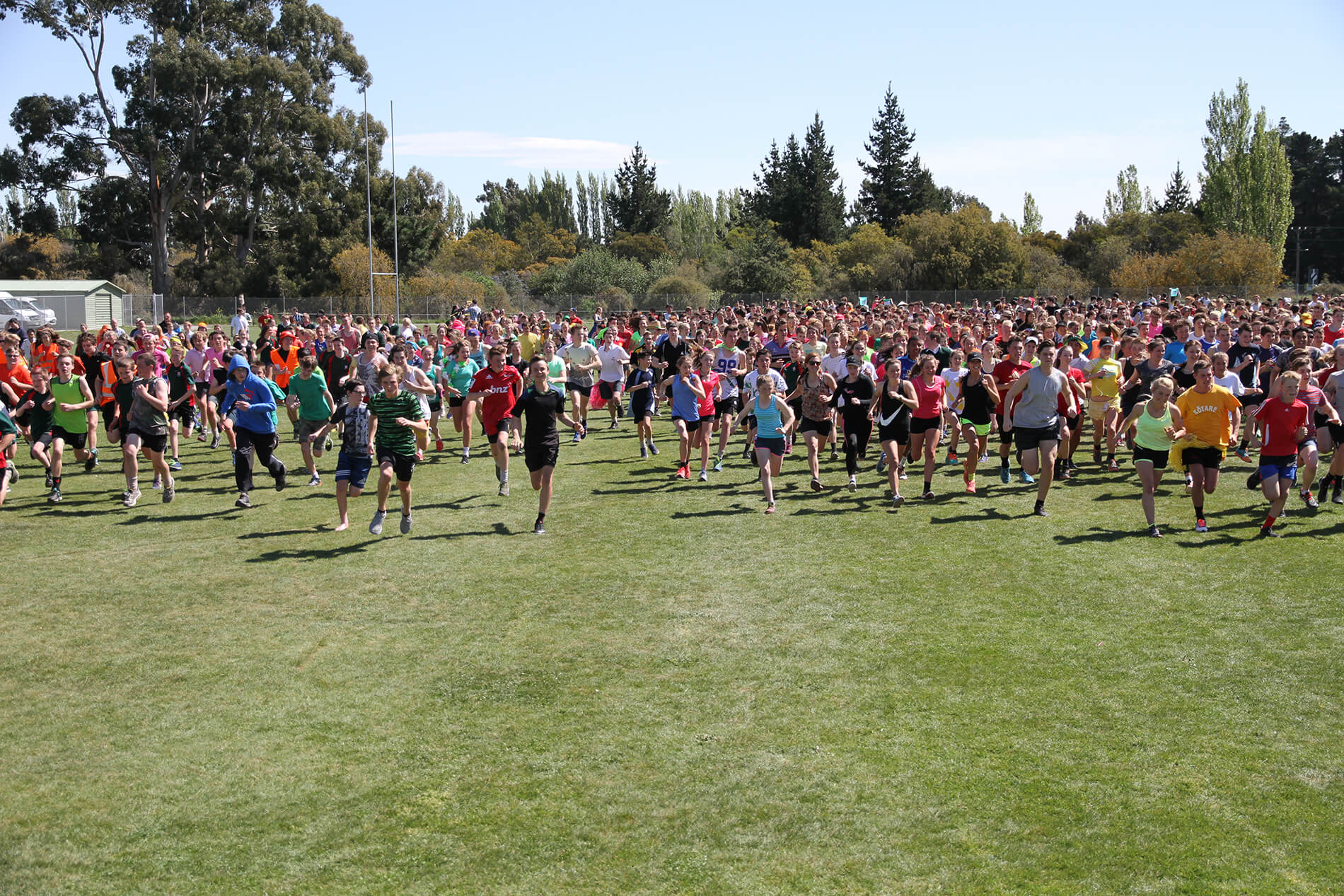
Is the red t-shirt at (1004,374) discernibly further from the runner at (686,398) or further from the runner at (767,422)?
the runner at (686,398)

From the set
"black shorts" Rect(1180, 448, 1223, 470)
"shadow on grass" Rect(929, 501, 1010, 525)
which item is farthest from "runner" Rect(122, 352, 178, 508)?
"black shorts" Rect(1180, 448, 1223, 470)

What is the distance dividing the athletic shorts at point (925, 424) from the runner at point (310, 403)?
7582mm

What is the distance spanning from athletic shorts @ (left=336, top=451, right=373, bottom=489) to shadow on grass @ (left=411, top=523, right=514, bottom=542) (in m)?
0.86

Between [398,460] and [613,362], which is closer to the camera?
[398,460]

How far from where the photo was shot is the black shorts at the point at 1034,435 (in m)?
12.0

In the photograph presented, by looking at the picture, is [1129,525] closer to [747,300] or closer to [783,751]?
[783,751]

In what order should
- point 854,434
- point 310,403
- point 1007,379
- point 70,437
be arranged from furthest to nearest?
1. point 70,437
2. point 1007,379
3. point 310,403
4. point 854,434

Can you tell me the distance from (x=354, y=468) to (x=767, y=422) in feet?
15.7

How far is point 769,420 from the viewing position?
12531mm

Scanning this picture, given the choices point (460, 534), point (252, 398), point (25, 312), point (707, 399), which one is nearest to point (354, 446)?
point (460, 534)

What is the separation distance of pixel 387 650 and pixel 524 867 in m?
3.26

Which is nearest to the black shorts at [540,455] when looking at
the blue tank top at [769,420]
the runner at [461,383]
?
the blue tank top at [769,420]

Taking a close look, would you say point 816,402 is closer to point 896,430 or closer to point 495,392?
point 896,430

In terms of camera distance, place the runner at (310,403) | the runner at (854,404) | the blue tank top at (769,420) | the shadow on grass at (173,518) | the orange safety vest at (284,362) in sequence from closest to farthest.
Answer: the shadow on grass at (173,518) → the blue tank top at (769,420) → the runner at (854,404) → the runner at (310,403) → the orange safety vest at (284,362)
